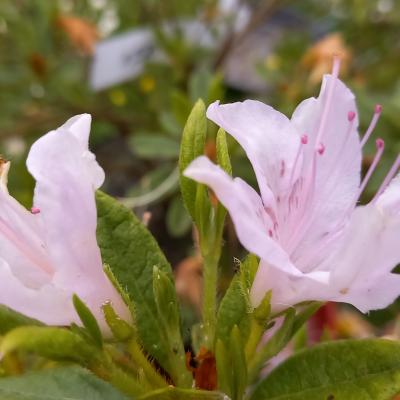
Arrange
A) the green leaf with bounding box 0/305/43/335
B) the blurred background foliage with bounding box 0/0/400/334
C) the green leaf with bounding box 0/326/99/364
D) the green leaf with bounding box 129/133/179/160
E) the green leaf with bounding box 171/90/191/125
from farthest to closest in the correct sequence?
1. the blurred background foliage with bounding box 0/0/400/334
2. the green leaf with bounding box 129/133/179/160
3. the green leaf with bounding box 171/90/191/125
4. the green leaf with bounding box 0/305/43/335
5. the green leaf with bounding box 0/326/99/364

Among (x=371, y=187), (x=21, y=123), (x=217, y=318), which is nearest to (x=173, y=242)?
(x=21, y=123)

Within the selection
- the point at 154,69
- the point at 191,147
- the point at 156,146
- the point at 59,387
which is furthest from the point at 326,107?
the point at 154,69

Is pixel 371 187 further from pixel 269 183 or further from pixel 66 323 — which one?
pixel 66 323

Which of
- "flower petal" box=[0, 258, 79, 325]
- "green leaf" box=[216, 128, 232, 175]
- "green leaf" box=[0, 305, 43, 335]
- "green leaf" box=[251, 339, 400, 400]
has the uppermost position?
"green leaf" box=[216, 128, 232, 175]

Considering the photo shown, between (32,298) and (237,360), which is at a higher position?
(32,298)

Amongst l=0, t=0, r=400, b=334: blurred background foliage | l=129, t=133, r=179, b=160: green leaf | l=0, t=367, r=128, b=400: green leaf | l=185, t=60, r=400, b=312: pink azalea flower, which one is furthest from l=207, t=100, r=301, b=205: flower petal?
l=0, t=0, r=400, b=334: blurred background foliage

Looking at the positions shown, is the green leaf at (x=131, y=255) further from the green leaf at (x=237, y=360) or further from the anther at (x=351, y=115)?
the anther at (x=351, y=115)

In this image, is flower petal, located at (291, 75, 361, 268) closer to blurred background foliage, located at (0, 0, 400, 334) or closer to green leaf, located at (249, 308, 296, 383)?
green leaf, located at (249, 308, 296, 383)

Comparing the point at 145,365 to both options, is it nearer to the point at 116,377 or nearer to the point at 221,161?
the point at 116,377
